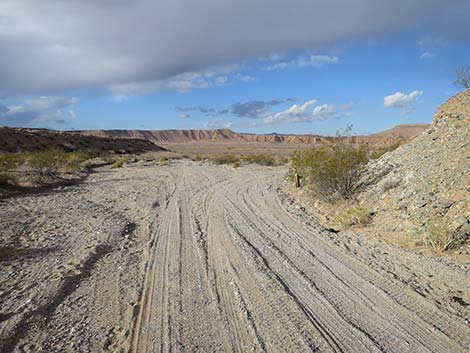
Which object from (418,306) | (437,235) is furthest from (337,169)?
(418,306)

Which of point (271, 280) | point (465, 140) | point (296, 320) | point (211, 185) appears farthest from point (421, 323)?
point (211, 185)

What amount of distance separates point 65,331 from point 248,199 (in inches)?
453

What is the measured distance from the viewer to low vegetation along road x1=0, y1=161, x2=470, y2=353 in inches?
205

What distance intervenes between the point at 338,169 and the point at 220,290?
31.4 ft

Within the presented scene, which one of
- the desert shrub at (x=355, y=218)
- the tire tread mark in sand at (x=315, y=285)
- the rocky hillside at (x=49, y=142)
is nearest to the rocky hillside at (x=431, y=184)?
the desert shrub at (x=355, y=218)

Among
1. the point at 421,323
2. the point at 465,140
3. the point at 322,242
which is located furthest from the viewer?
the point at 465,140

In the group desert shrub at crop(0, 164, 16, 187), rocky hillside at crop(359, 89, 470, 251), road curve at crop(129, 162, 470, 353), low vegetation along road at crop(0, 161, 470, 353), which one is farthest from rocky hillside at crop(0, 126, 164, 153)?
rocky hillside at crop(359, 89, 470, 251)

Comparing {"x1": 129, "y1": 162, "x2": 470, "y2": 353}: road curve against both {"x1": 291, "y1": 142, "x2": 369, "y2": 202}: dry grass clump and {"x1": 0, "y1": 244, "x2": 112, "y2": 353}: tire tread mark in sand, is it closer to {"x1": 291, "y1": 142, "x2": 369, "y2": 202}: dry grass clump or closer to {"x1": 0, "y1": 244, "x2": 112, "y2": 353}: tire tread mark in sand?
{"x1": 0, "y1": 244, "x2": 112, "y2": 353}: tire tread mark in sand

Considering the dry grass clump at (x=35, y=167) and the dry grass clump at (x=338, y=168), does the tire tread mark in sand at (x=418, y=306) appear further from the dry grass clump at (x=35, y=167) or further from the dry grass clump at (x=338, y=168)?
the dry grass clump at (x=35, y=167)

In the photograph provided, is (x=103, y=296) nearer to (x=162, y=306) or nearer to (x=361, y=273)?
(x=162, y=306)

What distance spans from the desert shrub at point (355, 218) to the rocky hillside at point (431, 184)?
11.9 inches

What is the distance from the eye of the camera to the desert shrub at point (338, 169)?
14977mm

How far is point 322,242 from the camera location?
9.80 m

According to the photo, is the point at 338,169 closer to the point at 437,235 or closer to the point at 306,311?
the point at 437,235
